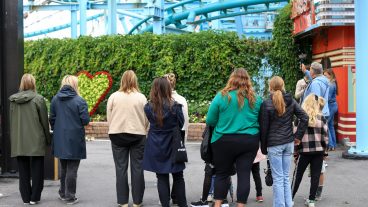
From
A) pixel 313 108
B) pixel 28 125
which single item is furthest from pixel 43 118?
pixel 313 108

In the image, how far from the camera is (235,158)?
271 inches

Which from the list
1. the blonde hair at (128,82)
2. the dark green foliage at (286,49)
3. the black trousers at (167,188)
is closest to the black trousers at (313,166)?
the black trousers at (167,188)

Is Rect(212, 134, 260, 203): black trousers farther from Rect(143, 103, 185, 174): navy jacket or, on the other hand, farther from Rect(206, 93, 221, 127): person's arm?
Rect(143, 103, 185, 174): navy jacket

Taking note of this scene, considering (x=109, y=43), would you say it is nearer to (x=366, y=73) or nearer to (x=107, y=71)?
(x=107, y=71)

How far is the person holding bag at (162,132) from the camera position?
7.29m

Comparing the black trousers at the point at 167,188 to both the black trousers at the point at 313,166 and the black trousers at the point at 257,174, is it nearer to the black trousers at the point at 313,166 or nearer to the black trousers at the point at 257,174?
the black trousers at the point at 257,174

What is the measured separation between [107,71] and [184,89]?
101 inches

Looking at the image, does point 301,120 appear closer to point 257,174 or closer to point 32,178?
point 257,174

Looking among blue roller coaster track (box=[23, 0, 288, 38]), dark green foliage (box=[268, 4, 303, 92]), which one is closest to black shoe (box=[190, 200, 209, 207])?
dark green foliage (box=[268, 4, 303, 92])

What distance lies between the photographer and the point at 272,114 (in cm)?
700

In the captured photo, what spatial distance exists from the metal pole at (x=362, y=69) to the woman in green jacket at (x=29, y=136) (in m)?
6.71

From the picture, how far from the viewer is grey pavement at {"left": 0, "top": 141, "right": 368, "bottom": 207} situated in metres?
8.38

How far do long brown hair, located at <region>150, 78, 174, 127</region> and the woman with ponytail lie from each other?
1.19 m

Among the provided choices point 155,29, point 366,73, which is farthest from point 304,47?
point 155,29
